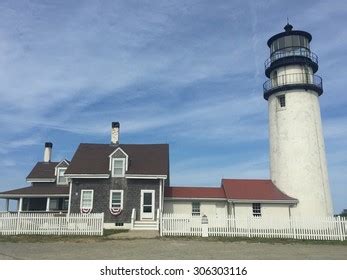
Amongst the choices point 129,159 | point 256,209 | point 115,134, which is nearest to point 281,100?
point 256,209

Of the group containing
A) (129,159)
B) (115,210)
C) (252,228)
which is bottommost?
(252,228)

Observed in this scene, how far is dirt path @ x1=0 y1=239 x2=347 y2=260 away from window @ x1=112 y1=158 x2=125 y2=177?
8415mm

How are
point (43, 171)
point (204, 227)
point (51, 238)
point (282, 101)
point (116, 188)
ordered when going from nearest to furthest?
point (51, 238) < point (204, 227) < point (116, 188) < point (282, 101) < point (43, 171)

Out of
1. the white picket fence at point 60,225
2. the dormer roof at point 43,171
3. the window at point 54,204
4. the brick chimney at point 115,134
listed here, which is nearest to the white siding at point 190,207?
the brick chimney at point 115,134

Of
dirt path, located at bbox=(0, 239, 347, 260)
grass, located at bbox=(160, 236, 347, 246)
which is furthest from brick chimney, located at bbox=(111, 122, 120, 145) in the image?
dirt path, located at bbox=(0, 239, 347, 260)

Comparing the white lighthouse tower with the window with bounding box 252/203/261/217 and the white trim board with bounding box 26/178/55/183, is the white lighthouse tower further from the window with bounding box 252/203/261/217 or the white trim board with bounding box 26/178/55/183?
the white trim board with bounding box 26/178/55/183

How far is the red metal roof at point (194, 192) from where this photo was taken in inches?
1076

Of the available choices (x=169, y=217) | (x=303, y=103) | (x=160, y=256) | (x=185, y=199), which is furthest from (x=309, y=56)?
(x=160, y=256)

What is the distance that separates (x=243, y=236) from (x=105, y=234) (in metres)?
7.47

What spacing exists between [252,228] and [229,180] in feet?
27.6

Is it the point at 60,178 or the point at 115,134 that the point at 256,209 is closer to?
the point at 115,134

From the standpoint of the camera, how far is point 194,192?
28125mm

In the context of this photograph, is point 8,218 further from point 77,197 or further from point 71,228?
point 77,197

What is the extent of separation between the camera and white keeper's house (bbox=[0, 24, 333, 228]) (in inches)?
1012
